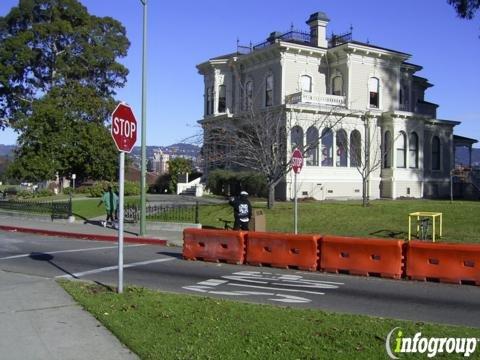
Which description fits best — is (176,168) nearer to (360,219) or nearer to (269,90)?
(269,90)

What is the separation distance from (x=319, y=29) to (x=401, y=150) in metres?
10.0

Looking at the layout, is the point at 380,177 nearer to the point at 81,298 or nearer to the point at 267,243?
the point at 267,243

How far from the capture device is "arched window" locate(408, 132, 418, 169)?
38625mm

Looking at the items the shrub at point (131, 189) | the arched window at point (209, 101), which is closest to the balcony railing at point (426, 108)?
the arched window at point (209, 101)

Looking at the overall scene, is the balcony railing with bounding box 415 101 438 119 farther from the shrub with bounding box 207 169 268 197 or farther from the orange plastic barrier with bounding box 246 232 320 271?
the orange plastic barrier with bounding box 246 232 320 271

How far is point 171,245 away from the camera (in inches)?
731

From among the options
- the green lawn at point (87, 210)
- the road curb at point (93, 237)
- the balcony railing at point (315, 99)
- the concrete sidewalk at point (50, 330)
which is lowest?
the concrete sidewalk at point (50, 330)

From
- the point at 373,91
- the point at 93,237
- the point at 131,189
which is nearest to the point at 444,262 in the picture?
the point at 93,237

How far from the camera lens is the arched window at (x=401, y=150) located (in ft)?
125

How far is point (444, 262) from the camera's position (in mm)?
11477

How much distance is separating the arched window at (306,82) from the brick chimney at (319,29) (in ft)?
12.3

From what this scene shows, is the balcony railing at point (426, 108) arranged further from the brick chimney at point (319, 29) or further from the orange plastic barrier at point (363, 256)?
the orange plastic barrier at point (363, 256)

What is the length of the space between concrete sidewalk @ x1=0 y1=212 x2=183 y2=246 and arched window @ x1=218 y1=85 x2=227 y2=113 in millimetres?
16534

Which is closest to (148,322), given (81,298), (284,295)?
(81,298)
